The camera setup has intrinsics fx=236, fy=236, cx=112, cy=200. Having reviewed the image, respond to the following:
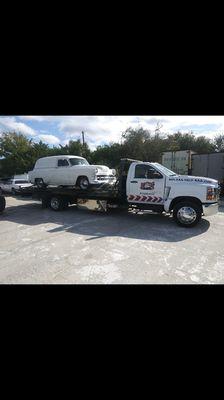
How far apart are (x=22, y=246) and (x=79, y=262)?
197 cm

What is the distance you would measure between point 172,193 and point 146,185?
1.00 meters

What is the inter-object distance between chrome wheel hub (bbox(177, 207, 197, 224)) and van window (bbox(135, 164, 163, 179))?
138 centimetres

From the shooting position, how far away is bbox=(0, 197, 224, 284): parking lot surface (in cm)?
413

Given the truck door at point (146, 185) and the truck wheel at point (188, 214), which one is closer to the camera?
the truck wheel at point (188, 214)

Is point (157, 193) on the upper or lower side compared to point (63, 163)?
lower

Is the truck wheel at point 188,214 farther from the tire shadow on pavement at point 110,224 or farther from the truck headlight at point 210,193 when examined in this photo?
the truck headlight at point 210,193

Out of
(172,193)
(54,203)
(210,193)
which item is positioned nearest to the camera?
(210,193)

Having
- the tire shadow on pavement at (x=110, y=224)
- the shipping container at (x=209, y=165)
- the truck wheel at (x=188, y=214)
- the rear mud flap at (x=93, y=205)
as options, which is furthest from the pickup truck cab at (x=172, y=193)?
the shipping container at (x=209, y=165)

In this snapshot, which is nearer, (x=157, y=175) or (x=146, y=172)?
(x=157, y=175)

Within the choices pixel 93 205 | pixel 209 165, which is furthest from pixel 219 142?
pixel 93 205

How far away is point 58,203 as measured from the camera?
10391 millimetres

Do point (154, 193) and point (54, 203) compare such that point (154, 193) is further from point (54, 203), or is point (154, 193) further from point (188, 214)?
point (54, 203)

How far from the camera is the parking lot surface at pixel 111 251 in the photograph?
413 centimetres
